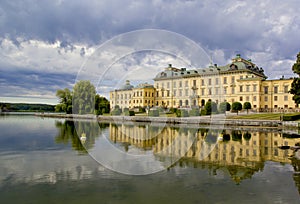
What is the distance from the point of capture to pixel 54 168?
36.4ft

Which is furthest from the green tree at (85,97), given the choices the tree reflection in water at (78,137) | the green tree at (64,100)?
the green tree at (64,100)

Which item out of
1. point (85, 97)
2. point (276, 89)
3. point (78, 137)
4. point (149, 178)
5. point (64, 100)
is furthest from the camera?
point (64, 100)

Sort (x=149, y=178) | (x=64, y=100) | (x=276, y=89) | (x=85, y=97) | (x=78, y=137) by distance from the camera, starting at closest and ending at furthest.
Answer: (x=149, y=178) < (x=85, y=97) < (x=78, y=137) < (x=276, y=89) < (x=64, y=100)

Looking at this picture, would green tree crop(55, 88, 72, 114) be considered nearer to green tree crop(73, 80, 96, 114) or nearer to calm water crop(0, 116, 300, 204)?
green tree crop(73, 80, 96, 114)

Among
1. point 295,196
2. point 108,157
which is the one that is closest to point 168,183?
point 295,196

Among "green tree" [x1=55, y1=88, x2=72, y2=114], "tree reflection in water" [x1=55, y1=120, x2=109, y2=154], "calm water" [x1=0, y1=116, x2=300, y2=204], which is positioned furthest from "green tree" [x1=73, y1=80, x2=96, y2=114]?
"green tree" [x1=55, y1=88, x2=72, y2=114]

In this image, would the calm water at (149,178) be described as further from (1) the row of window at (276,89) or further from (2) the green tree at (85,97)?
(1) the row of window at (276,89)

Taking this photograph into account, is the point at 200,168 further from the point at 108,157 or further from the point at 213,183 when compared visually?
the point at 108,157

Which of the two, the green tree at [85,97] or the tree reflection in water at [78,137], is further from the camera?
the tree reflection in water at [78,137]

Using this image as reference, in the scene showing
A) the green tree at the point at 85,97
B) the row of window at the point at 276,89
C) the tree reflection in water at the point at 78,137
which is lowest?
the tree reflection in water at the point at 78,137

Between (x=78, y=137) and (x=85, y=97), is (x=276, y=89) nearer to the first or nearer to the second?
(x=78, y=137)

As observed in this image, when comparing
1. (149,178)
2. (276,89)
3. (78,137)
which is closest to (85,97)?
(78,137)

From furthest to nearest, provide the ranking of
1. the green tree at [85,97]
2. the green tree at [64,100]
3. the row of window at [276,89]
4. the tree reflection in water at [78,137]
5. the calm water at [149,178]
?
the green tree at [64,100]
the row of window at [276,89]
the tree reflection in water at [78,137]
the green tree at [85,97]
the calm water at [149,178]

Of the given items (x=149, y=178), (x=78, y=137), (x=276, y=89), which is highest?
(x=276, y=89)
